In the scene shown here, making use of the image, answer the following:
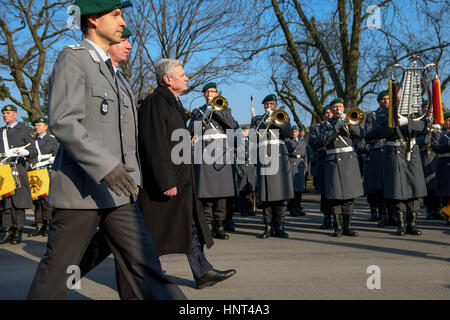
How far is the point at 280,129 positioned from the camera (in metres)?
7.16

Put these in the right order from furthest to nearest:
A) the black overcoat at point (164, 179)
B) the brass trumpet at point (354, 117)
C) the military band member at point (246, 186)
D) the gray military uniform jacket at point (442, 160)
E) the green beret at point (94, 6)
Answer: the military band member at point (246, 186) → the gray military uniform jacket at point (442, 160) → the brass trumpet at point (354, 117) → the black overcoat at point (164, 179) → the green beret at point (94, 6)

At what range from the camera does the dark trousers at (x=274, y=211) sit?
717cm

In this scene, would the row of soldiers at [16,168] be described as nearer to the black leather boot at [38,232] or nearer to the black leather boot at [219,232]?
the black leather boot at [38,232]

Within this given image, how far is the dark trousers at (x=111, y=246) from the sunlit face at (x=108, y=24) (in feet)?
3.26

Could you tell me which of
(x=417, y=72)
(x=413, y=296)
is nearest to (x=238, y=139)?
(x=417, y=72)

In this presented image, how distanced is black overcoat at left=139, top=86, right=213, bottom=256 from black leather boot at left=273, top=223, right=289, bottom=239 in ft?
10.9

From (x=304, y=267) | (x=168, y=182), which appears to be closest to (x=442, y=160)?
(x=304, y=267)

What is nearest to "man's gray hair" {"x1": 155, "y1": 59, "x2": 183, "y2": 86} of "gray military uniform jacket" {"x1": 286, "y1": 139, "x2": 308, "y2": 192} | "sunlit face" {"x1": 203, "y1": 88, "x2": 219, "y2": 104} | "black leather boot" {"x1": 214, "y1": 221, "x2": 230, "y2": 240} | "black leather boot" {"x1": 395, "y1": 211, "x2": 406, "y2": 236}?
"sunlit face" {"x1": 203, "y1": 88, "x2": 219, "y2": 104}

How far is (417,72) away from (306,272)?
347cm

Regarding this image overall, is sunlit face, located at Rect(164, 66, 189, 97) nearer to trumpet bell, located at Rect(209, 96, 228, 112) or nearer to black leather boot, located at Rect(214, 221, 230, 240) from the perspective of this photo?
trumpet bell, located at Rect(209, 96, 228, 112)

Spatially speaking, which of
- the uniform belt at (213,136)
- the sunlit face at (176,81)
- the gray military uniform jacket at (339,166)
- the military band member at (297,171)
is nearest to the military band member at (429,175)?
the gray military uniform jacket at (339,166)

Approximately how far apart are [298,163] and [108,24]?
1011 cm

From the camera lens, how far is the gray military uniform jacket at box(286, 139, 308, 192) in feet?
37.6

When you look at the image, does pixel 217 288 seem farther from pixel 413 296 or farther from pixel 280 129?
pixel 280 129
